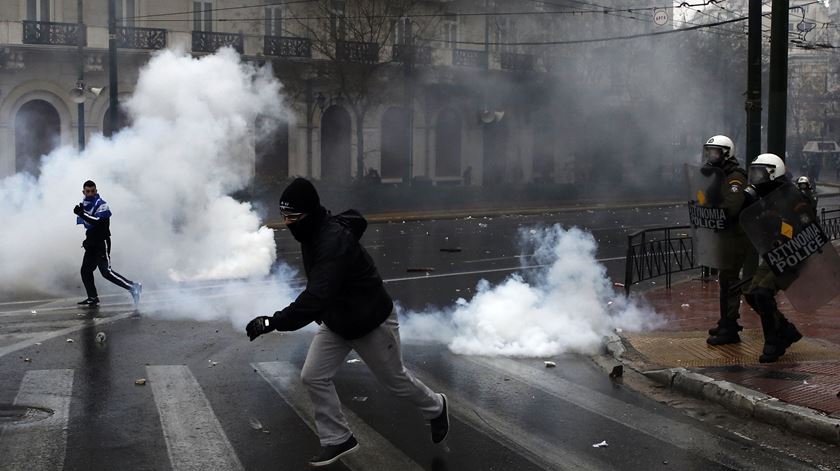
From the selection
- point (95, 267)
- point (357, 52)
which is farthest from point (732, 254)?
point (357, 52)

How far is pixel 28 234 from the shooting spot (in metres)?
14.7

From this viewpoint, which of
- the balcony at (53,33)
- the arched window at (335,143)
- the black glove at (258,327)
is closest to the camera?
the black glove at (258,327)

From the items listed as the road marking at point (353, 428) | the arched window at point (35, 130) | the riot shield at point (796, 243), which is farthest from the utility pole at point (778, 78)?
the arched window at point (35, 130)

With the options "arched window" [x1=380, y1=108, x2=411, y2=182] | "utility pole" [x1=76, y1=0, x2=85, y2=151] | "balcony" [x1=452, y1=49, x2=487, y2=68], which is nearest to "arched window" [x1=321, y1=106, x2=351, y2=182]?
"arched window" [x1=380, y1=108, x2=411, y2=182]

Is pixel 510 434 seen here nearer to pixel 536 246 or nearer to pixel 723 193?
pixel 723 193

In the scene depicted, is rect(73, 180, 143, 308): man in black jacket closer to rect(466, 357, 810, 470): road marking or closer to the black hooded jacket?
rect(466, 357, 810, 470): road marking

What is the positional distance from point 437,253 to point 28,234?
7949 mm

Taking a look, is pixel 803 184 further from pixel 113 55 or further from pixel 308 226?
pixel 113 55

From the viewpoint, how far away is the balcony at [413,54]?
115 ft

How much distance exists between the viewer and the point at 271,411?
7305mm

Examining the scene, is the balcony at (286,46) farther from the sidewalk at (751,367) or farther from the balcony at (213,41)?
the sidewalk at (751,367)

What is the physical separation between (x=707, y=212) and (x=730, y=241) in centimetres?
36

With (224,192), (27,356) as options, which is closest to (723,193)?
(27,356)

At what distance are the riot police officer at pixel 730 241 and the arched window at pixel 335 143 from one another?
2804 cm
